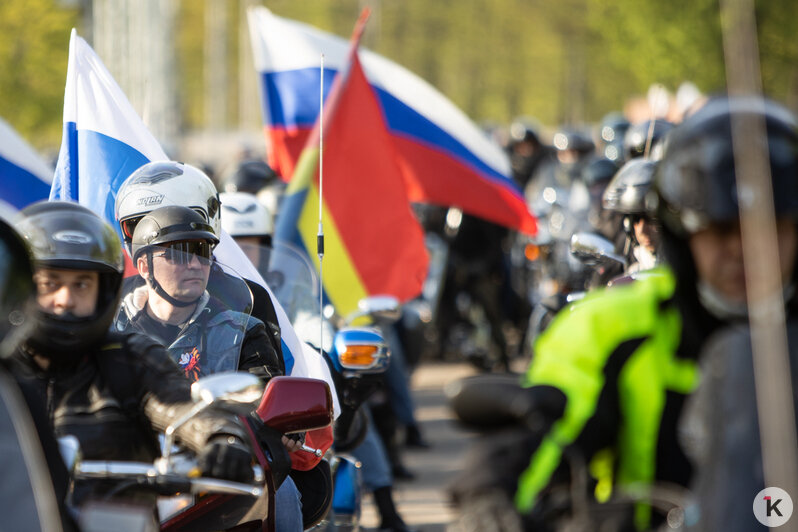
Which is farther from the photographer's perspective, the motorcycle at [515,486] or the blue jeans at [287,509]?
the blue jeans at [287,509]

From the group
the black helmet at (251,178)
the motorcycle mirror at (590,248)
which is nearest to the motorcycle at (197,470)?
the motorcycle mirror at (590,248)

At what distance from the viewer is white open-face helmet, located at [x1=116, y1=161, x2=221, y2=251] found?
14.3 feet

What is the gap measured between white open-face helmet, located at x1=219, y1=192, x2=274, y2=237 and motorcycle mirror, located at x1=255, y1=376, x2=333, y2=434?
2755mm

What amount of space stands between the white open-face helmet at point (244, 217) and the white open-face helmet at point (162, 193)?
1491 millimetres

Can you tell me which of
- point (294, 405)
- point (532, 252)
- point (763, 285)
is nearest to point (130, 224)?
point (294, 405)

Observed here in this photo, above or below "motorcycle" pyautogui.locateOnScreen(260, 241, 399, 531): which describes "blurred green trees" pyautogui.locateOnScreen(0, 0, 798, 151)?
above

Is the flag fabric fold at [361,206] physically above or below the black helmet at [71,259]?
above

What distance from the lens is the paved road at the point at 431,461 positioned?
755 cm

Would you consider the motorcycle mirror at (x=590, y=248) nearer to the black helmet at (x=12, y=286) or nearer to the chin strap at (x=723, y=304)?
the chin strap at (x=723, y=304)

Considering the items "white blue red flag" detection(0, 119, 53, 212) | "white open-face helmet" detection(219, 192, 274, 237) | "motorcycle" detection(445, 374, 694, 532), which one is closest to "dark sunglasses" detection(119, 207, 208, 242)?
"white open-face helmet" detection(219, 192, 274, 237)

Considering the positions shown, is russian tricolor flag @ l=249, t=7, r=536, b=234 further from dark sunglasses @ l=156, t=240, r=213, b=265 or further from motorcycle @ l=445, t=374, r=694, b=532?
motorcycle @ l=445, t=374, r=694, b=532

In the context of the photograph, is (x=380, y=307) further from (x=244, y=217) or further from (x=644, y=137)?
(x=644, y=137)

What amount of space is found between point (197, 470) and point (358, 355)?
223 centimetres

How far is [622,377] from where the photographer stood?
8.55 feet
